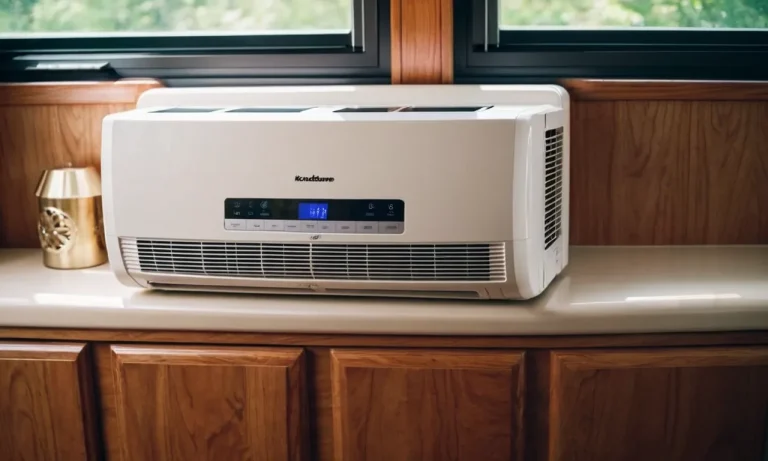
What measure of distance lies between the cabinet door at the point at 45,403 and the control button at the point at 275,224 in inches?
15.0

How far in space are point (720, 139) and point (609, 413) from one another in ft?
2.26

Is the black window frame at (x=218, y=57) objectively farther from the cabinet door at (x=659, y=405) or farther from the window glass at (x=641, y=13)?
the cabinet door at (x=659, y=405)

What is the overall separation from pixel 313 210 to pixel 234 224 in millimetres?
135

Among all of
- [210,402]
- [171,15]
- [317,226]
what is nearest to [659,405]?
[317,226]

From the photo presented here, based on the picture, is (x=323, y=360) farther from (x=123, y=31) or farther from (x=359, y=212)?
(x=123, y=31)

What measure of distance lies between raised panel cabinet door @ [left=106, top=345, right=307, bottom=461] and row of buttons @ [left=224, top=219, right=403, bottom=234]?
0.20 meters

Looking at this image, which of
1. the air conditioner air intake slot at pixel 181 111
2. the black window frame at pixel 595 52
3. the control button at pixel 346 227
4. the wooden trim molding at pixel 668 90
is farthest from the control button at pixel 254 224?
the wooden trim molding at pixel 668 90

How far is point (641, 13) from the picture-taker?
1688 millimetres

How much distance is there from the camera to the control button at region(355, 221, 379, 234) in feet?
4.07

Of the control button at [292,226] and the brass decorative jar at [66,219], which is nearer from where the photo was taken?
the control button at [292,226]

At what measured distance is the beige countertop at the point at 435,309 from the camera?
124 cm

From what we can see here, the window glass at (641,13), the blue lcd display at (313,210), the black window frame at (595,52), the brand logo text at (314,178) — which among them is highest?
the window glass at (641,13)

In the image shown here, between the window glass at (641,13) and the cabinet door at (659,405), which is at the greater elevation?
the window glass at (641,13)

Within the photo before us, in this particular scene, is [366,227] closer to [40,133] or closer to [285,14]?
[285,14]
